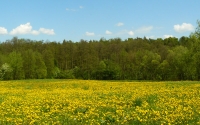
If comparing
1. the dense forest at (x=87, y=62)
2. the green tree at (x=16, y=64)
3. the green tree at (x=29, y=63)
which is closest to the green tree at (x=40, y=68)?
the dense forest at (x=87, y=62)

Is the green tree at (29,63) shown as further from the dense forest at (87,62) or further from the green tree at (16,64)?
the green tree at (16,64)

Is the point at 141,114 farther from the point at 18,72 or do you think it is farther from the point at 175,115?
the point at 18,72

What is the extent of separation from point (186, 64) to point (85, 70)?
44263mm

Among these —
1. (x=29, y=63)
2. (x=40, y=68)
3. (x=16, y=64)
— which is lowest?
(x=40, y=68)

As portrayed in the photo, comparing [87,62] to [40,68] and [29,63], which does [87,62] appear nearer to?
[40,68]

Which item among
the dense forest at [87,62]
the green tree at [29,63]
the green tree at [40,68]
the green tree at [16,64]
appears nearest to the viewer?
the green tree at [16,64]

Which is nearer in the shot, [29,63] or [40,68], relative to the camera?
[29,63]

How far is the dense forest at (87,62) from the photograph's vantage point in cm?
8956

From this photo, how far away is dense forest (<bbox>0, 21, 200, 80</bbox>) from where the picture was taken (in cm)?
8956

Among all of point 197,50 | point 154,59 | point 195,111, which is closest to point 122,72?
point 154,59

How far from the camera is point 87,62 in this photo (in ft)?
354

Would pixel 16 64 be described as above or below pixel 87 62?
below

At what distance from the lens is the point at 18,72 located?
89875 mm

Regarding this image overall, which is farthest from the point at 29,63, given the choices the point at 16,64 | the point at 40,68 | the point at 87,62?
the point at 87,62
